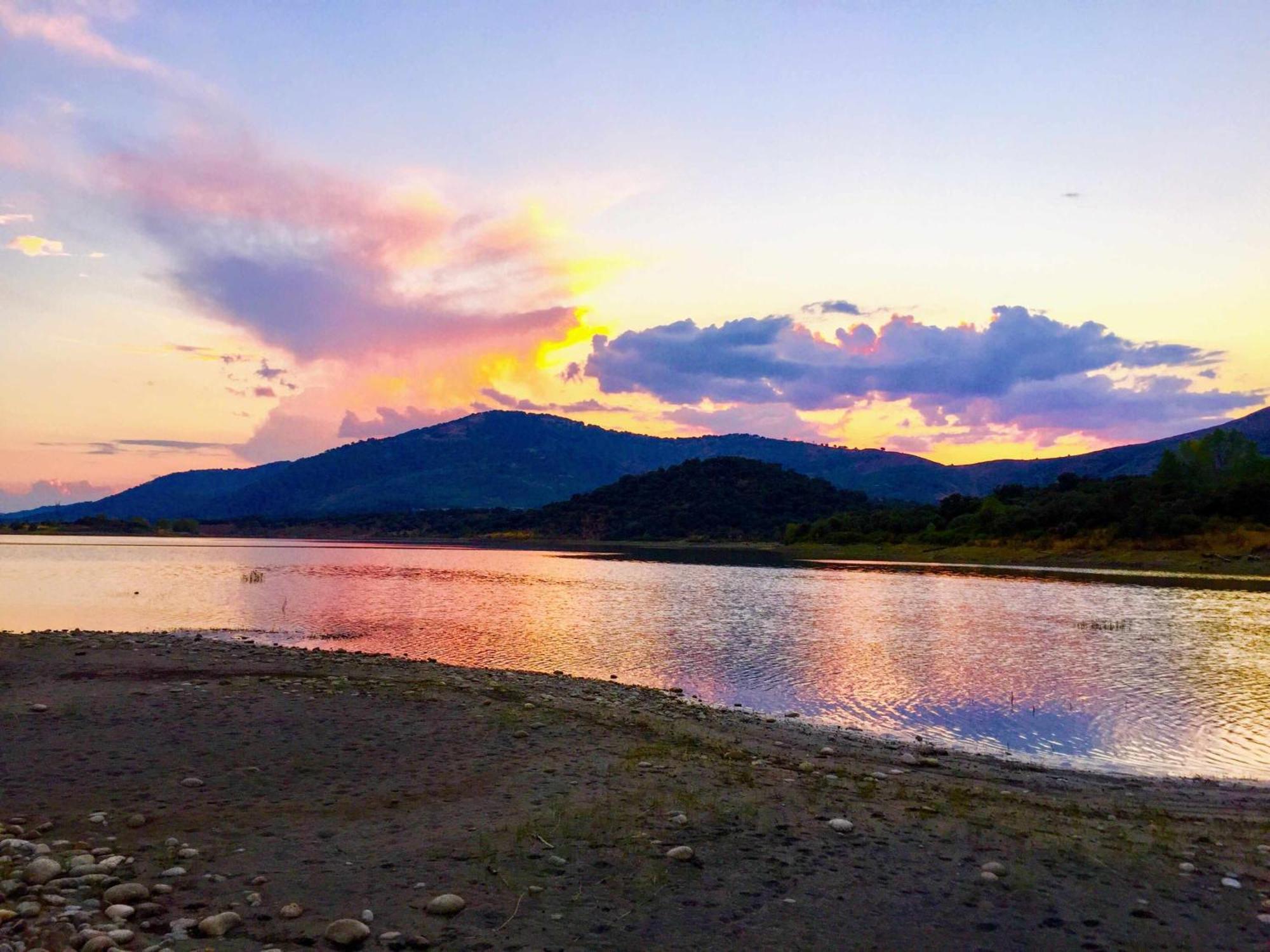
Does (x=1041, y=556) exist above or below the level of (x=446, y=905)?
below

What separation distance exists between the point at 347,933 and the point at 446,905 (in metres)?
0.92

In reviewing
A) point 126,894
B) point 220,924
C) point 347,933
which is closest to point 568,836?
point 347,933

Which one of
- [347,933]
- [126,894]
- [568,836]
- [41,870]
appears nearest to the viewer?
[347,933]

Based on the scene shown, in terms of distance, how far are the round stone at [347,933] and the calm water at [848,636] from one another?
14896 mm

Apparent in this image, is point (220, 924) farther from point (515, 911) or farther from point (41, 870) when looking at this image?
point (515, 911)

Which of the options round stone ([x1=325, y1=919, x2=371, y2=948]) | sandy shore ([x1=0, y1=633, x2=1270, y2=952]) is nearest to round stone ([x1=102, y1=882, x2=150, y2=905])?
sandy shore ([x1=0, y1=633, x2=1270, y2=952])

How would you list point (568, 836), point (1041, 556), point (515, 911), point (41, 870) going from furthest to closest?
1. point (1041, 556)
2. point (568, 836)
3. point (41, 870)
4. point (515, 911)

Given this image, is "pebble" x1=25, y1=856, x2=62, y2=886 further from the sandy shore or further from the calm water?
the calm water

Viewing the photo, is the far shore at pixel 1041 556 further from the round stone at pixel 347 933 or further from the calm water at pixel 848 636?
the round stone at pixel 347 933

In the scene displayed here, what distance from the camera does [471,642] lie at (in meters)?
35.3

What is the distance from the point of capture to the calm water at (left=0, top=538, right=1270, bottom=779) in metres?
21.0

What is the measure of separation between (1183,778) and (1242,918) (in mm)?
8728

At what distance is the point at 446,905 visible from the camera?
7.48 meters

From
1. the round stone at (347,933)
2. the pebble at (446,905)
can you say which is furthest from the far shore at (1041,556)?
the round stone at (347,933)
